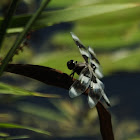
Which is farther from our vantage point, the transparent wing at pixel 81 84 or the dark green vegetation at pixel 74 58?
the dark green vegetation at pixel 74 58

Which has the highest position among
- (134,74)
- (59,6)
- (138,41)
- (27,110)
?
(59,6)

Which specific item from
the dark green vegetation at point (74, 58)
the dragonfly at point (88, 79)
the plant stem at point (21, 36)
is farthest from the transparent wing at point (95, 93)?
the dark green vegetation at point (74, 58)

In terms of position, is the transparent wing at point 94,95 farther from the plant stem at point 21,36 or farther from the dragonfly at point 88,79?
the plant stem at point 21,36

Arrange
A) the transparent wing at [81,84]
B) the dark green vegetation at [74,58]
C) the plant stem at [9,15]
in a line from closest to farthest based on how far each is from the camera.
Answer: the plant stem at [9,15], the transparent wing at [81,84], the dark green vegetation at [74,58]

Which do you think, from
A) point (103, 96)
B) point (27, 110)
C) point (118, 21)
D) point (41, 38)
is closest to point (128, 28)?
point (118, 21)

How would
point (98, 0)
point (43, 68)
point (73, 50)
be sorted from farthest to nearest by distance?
point (73, 50), point (98, 0), point (43, 68)

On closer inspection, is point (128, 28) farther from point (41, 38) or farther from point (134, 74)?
point (41, 38)

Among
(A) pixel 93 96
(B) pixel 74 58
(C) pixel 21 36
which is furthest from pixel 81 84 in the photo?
(B) pixel 74 58

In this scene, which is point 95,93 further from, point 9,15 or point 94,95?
point 9,15

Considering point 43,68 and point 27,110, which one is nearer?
point 43,68
